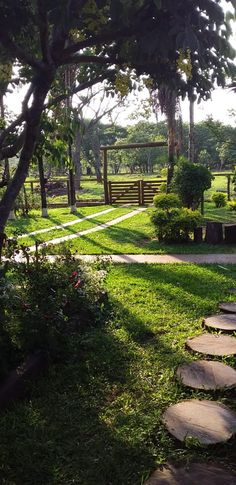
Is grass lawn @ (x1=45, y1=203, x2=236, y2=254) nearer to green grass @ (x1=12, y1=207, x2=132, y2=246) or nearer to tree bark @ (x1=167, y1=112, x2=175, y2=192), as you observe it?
green grass @ (x1=12, y1=207, x2=132, y2=246)

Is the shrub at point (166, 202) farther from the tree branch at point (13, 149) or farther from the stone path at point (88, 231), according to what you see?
the tree branch at point (13, 149)

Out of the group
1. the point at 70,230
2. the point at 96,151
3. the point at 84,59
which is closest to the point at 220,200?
the point at 70,230

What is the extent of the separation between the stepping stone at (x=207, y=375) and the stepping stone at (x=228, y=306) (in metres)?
1.46

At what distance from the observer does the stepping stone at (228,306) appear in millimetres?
5369

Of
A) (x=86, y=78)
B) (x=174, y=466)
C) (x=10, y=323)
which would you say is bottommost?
(x=174, y=466)

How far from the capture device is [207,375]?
378 centimetres

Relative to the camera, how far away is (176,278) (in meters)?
7.11

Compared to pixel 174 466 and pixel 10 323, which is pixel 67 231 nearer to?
pixel 10 323

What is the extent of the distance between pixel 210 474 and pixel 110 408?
1.01 m

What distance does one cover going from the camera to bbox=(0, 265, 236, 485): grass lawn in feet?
9.05

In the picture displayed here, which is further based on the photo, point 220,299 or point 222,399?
point 220,299

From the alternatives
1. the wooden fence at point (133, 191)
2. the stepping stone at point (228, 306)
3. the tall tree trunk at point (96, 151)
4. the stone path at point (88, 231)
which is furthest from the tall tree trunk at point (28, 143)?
the tall tree trunk at point (96, 151)

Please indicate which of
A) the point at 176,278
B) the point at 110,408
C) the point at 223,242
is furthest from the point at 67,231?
the point at 110,408

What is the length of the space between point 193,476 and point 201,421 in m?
0.54
